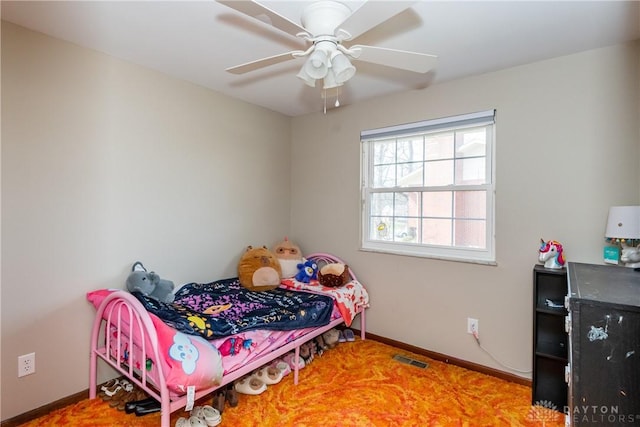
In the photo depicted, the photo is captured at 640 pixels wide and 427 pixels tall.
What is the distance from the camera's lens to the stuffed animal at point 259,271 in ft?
8.96

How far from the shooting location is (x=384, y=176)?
3088 millimetres

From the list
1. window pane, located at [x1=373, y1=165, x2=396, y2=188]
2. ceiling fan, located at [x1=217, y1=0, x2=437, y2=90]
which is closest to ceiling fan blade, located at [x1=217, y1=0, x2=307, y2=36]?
ceiling fan, located at [x1=217, y1=0, x2=437, y2=90]

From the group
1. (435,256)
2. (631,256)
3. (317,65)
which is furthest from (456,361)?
(317,65)

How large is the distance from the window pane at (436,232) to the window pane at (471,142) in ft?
1.88

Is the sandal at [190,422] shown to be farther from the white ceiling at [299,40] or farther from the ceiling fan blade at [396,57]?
the white ceiling at [299,40]

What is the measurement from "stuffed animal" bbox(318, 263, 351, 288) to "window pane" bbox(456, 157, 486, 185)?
4.07 ft

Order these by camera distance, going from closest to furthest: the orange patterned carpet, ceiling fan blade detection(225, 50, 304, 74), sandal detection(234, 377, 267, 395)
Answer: ceiling fan blade detection(225, 50, 304, 74) < the orange patterned carpet < sandal detection(234, 377, 267, 395)

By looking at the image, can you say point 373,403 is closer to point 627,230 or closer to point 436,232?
point 436,232

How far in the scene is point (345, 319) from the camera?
2.68 metres

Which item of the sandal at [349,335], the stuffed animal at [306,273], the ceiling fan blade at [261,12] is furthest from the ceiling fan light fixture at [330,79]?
the sandal at [349,335]

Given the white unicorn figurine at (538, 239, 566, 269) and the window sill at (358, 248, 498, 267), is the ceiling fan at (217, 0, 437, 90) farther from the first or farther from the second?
the window sill at (358, 248, 498, 267)

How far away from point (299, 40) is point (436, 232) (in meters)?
1.85

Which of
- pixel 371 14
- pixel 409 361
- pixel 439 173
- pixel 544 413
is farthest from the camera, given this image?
pixel 439 173

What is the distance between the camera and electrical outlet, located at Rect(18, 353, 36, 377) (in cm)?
185
